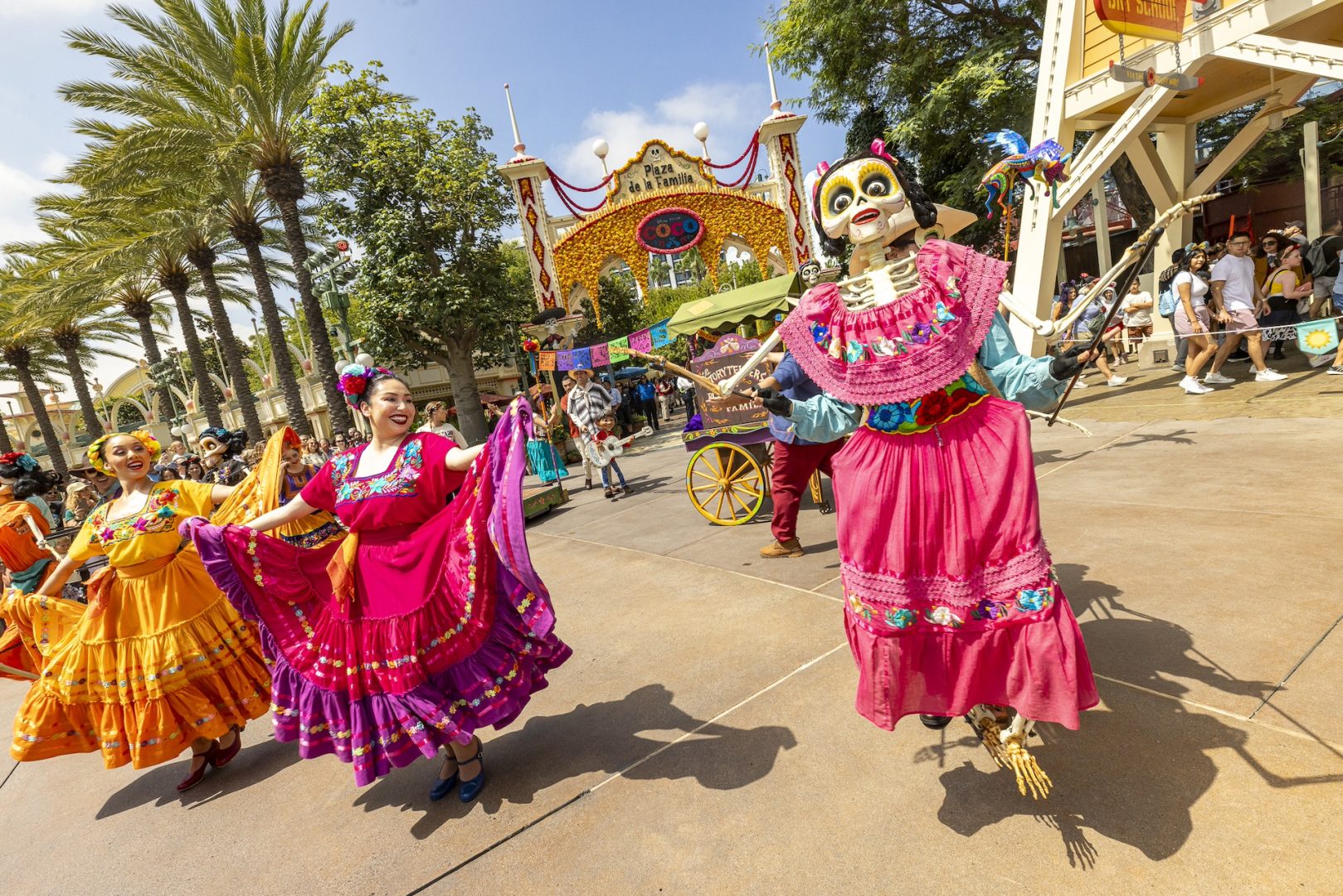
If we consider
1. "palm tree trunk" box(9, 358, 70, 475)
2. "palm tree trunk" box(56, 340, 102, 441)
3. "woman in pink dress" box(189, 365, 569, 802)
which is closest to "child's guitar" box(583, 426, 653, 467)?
"woman in pink dress" box(189, 365, 569, 802)

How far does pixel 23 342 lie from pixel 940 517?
2925 centimetres

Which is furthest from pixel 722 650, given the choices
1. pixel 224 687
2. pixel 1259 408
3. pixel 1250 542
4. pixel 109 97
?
pixel 109 97

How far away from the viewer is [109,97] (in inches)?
507

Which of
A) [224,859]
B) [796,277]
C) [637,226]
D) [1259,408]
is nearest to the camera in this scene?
[224,859]

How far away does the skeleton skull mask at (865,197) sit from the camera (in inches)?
93.9

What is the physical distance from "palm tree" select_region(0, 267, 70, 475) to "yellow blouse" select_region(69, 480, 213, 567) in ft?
60.2

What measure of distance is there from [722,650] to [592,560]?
259cm

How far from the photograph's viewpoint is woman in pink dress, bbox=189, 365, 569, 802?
2701 mm

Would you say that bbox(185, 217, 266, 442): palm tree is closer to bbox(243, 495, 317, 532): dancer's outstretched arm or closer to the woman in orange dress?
the woman in orange dress

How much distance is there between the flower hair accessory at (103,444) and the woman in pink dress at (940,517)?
343cm

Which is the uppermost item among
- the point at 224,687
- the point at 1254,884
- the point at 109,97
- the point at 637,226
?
the point at 109,97

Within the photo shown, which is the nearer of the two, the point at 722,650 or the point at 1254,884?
the point at 1254,884

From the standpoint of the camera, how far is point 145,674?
3.31 meters

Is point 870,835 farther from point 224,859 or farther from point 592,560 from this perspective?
point 592,560
